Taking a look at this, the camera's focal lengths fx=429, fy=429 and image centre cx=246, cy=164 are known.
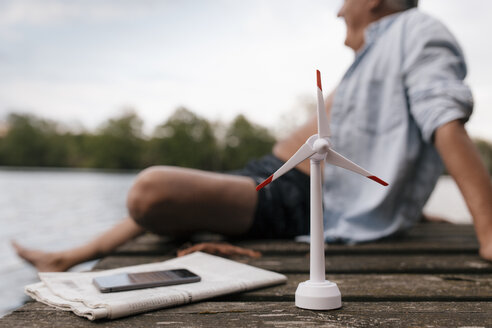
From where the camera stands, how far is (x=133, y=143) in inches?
2082

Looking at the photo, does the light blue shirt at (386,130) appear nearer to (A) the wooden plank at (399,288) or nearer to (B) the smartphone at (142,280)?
(A) the wooden plank at (399,288)

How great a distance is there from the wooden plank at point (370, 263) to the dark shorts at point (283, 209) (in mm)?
494

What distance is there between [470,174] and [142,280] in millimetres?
1462

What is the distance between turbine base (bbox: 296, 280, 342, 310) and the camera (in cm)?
111

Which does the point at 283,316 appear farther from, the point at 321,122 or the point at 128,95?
the point at 128,95

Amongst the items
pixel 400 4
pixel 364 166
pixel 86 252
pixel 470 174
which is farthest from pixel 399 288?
pixel 400 4

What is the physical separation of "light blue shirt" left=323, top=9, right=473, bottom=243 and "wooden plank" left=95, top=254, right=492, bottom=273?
434 mm

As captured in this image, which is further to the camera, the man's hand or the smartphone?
the man's hand

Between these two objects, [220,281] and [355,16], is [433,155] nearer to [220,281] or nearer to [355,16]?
[355,16]

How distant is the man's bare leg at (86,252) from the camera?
98.1 inches

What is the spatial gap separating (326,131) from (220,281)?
595 mm

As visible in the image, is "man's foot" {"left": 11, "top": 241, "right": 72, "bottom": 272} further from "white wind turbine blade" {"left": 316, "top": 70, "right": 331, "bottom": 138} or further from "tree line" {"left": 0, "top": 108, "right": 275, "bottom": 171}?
"tree line" {"left": 0, "top": 108, "right": 275, "bottom": 171}

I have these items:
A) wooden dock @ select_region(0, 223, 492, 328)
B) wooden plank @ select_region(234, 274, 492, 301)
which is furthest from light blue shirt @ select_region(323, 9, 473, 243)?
wooden plank @ select_region(234, 274, 492, 301)

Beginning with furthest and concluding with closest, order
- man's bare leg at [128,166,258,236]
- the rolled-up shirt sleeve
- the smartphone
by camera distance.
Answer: man's bare leg at [128,166,258,236], the rolled-up shirt sleeve, the smartphone
